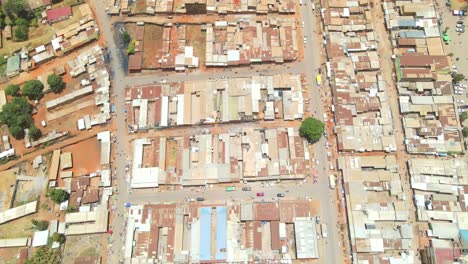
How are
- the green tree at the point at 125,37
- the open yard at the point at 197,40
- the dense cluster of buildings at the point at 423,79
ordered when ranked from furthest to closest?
the green tree at the point at 125,37, the open yard at the point at 197,40, the dense cluster of buildings at the point at 423,79

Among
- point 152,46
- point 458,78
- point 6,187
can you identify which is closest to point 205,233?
point 6,187

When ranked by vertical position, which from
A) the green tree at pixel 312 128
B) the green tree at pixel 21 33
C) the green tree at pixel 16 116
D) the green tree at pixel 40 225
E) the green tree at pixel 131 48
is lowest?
the green tree at pixel 40 225

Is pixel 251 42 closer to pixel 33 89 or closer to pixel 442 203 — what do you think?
pixel 33 89

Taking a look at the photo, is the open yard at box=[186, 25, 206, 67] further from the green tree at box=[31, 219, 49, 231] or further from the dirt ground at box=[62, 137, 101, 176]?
the green tree at box=[31, 219, 49, 231]

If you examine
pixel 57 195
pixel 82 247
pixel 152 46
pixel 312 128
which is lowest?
pixel 82 247

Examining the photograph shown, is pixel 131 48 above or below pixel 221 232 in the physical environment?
above

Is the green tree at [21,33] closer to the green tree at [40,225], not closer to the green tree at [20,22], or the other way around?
the green tree at [20,22]

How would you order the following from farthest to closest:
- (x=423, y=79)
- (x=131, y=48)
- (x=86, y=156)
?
(x=131, y=48) → (x=423, y=79) → (x=86, y=156)

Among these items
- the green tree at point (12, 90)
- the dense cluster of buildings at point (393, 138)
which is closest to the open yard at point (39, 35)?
the green tree at point (12, 90)

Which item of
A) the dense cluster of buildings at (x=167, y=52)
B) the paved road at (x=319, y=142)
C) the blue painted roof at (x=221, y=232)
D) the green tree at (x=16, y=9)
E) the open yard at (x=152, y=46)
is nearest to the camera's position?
the blue painted roof at (x=221, y=232)
